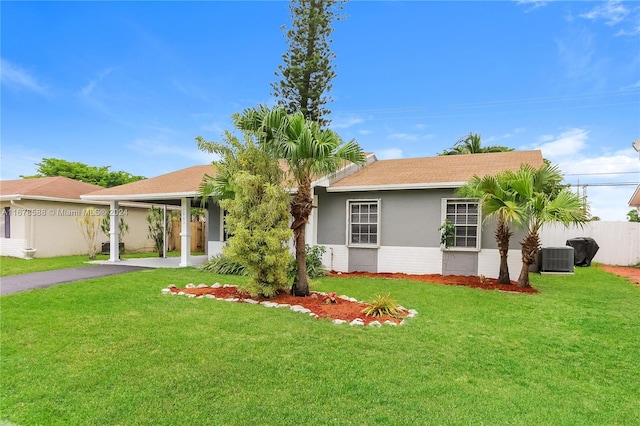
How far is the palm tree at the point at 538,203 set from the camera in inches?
320

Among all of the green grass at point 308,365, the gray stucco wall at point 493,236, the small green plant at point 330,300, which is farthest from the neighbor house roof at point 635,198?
the small green plant at point 330,300

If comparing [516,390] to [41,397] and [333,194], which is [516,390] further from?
[333,194]

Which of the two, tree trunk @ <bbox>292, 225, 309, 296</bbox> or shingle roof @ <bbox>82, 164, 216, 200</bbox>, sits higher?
shingle roof @ <bbox>82, 164, 216, 200</bbox>

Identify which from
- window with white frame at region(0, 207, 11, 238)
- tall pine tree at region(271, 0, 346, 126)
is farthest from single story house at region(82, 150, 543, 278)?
tall pine tree at region(271, 0, 346, 126)

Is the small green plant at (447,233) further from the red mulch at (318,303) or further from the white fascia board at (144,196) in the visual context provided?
the white fascia board at (144,196)

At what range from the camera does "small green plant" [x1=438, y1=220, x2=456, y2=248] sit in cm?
1034

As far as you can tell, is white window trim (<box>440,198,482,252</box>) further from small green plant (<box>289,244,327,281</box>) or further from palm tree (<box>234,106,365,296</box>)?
palm tree (<box>234,106,365,296</box>)

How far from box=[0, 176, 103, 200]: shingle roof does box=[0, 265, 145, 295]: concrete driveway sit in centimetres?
583

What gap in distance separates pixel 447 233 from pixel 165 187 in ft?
33.1

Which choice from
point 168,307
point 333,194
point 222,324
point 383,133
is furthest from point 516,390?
point 383,133

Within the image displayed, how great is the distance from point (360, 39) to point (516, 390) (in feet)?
58.1

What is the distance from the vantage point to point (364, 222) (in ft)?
38.3

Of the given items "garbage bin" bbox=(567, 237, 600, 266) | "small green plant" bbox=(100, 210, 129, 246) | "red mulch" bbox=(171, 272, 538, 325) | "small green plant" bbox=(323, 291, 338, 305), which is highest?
"small green plant" bbox=(100, 210, 129, 246)

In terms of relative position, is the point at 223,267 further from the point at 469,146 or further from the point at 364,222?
the point at 469,146
